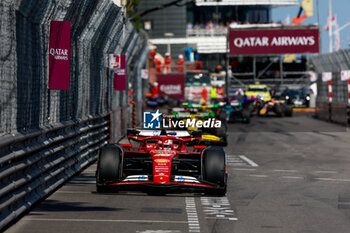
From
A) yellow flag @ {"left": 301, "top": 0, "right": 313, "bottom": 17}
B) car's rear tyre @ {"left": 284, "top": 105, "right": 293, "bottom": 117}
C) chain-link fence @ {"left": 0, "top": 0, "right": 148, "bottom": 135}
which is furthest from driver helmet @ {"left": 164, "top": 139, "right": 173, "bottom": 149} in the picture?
yellow flag @ {"left": 301, "top": 0, "right": 313, "bottom": 17}

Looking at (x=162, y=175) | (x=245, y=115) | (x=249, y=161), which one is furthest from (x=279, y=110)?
(x=162, y=175)

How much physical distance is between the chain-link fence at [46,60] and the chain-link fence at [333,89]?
15.3 meters

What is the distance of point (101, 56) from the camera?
17.7m

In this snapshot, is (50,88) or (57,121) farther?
(57,121)

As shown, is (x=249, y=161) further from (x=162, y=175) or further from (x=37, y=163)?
(x=37, y=163)

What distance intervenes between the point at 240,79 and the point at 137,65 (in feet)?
139

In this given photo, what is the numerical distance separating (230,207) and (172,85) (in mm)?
49301

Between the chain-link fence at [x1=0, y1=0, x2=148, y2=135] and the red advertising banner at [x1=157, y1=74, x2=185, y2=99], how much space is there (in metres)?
39.0

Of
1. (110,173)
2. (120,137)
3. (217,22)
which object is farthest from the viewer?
(217,22)

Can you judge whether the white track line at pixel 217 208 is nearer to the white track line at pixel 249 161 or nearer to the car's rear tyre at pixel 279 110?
the white track line at pixel 249 161

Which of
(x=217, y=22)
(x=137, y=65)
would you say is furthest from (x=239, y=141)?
(x=217, y=22)

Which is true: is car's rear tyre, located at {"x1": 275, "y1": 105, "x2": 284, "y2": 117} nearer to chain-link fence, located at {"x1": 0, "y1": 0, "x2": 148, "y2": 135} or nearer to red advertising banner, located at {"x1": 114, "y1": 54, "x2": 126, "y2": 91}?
red advertising banner, located at {"x1": 114, "y1": 54, "x2": 126, "y2": 91}

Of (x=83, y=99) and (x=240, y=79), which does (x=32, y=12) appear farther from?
(x=240, y=79)

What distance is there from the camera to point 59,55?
11.0m
